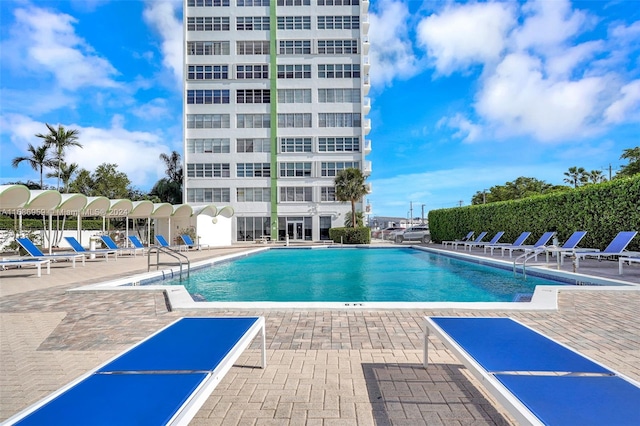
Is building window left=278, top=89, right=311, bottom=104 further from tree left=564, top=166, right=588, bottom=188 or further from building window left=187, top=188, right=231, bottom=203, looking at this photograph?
tree left=564, top=166, right=588, bottom=188

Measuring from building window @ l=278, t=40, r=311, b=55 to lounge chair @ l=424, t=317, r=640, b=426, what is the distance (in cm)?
4011

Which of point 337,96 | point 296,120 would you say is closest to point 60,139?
point 296,120

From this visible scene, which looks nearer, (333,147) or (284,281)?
(284,281)

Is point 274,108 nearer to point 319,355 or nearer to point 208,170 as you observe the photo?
point 208,170

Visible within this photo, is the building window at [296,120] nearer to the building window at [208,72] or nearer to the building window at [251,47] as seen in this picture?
the building window at [251,47]

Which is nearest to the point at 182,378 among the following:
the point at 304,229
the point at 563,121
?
the point at 563,121

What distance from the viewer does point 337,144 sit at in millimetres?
38719

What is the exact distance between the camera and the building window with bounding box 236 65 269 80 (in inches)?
1543

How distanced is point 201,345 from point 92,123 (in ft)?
123

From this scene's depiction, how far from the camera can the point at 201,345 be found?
283 centimetres

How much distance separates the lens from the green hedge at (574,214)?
456 inches

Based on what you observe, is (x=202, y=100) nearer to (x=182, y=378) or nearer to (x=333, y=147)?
(x=333, y=147)

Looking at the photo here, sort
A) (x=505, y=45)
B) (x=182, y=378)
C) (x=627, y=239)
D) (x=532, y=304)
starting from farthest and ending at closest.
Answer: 1. (x=505, y=45)
2. (x=627, y=239)
3. (x=532, y=304)
4. (x=182, y=378)

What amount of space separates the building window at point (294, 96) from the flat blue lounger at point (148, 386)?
3797 cm
